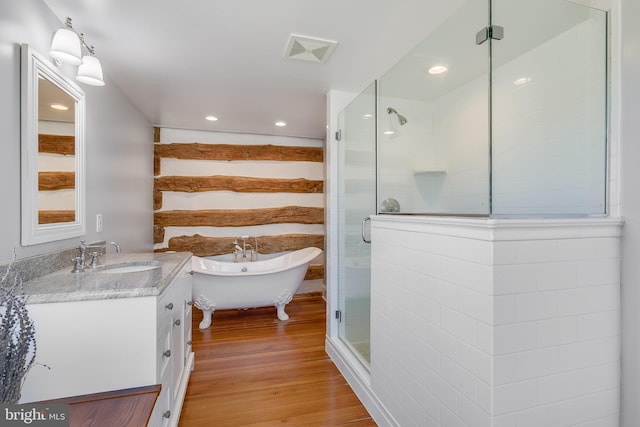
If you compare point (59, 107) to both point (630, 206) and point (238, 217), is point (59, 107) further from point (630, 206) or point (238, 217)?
point (630, 206)

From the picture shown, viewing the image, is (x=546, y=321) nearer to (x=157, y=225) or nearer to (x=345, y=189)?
(x=345, y=189)

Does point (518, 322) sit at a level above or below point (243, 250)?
above

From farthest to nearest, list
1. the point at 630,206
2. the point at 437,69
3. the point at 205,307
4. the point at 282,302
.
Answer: the point at 282,302, the point at 205,307, the point at 437,69, the point at 630,206

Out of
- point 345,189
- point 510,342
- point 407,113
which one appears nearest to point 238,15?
point 407,113

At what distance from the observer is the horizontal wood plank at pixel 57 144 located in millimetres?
1522

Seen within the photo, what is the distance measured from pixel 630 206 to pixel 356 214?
1605mm

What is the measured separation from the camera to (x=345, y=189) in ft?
8.75

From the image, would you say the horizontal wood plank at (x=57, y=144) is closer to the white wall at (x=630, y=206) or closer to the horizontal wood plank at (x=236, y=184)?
the horizontal wood plank at (x=236, y=184)

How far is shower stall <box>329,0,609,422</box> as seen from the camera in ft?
4.19

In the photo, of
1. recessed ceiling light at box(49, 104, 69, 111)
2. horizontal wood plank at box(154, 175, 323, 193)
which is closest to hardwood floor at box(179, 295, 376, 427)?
horizontal wood plank at box(154, 175, 323, 193)

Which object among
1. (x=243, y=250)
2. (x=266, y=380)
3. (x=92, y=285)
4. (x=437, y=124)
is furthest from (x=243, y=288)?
(x=437, y=124)

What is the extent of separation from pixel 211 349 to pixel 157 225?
1.82 m

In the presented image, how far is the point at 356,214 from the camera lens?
8.23 feet

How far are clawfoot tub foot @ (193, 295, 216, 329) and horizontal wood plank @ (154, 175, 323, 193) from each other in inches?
56.1
